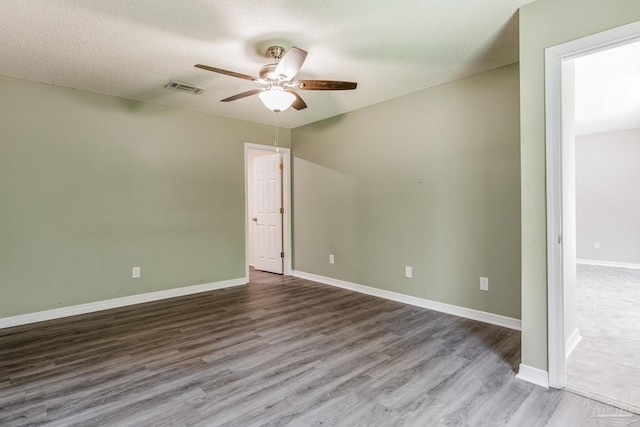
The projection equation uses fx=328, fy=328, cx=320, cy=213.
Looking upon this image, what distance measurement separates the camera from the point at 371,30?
239 cm

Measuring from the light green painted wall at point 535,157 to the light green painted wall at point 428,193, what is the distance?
0.94m

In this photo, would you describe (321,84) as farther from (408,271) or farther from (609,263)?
(609,263)

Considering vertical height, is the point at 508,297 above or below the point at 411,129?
below

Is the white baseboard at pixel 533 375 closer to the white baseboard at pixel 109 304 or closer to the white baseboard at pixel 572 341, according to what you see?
the white baseboard at pixel 572 341

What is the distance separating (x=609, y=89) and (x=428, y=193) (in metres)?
2.41

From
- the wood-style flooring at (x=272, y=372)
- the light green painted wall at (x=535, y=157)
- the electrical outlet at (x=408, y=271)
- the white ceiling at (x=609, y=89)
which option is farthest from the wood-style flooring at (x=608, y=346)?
the white ceiling at (x=609, y=89)

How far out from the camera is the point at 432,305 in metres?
3.57

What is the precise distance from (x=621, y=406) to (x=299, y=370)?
1.87 metres

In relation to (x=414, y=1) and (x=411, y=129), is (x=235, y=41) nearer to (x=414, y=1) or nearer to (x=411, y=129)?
(x=414, y=1)

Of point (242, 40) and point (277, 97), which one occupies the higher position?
point (242, 40)

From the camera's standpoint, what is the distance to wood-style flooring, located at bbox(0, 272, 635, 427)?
5.83 ft

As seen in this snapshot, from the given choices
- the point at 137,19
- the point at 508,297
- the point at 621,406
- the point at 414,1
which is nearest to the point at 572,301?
the point at 508,297

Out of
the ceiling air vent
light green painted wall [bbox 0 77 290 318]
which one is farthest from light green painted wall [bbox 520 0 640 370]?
light green painted wall [bbox 0 77 290 318]

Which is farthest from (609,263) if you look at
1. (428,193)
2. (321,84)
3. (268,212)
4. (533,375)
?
(321,84)
